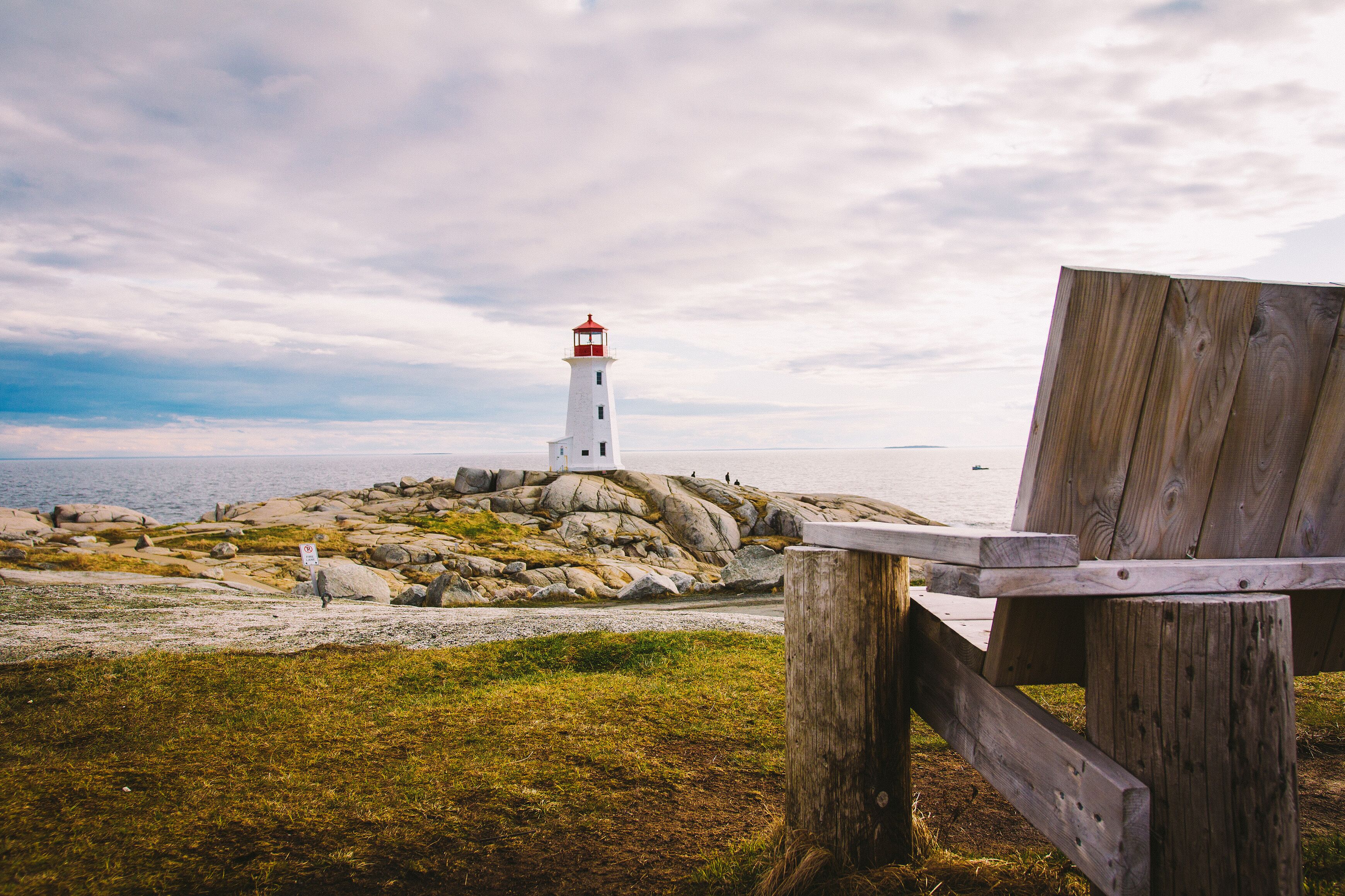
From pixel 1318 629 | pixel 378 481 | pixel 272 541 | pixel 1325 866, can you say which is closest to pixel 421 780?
pixel 1318 629

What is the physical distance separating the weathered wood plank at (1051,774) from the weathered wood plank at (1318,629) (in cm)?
104

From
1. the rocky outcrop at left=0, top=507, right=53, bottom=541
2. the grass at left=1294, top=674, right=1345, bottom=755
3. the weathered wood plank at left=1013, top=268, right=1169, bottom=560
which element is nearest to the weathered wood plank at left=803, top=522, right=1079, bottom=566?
the weathered wood plank at left=1013, top=268, right=1169, bottom=560

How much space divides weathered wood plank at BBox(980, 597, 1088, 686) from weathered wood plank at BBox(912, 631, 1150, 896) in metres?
0.08

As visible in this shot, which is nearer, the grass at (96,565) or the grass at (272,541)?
the grass at (96,565)

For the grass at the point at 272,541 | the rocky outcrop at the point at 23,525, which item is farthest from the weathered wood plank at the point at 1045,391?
the rocky outcrop at the point at 23,525

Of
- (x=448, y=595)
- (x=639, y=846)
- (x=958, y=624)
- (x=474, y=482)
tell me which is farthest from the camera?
(x=474, y=482)

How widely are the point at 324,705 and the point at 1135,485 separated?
6.12 m

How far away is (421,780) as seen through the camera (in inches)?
177

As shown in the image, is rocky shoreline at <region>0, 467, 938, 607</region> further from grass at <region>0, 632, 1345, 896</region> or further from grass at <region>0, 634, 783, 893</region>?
grass at <region>0, 632, 1345, 896</region>

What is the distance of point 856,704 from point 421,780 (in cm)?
291

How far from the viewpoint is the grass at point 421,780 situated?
3342mm

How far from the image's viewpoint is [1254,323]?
6.82ft

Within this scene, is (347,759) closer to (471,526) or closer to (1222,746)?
(1222,746)

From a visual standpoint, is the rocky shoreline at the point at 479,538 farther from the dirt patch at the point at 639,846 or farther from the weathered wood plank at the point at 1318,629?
the weathered wood plank at the point at 1318,629
